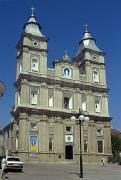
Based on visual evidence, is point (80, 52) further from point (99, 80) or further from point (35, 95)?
point (35, 95)

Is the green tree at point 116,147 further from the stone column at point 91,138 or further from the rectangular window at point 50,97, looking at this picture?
the rectangular window at point 50,97

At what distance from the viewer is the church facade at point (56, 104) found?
64688 millimetres

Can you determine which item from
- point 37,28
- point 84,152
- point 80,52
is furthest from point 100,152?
point 37,28

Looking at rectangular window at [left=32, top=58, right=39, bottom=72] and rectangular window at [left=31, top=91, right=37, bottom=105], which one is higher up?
rectangular window at [left=32, top=58, right=39, bottom=72]

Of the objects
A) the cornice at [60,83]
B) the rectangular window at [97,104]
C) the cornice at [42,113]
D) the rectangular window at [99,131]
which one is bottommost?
the rectangular window at [99,131]

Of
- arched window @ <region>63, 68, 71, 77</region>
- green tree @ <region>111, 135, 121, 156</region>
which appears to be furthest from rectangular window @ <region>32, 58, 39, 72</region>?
green tree @ <region>111, 135, 121, 156</region>

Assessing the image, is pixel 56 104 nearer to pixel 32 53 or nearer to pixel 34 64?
pixel 34 64

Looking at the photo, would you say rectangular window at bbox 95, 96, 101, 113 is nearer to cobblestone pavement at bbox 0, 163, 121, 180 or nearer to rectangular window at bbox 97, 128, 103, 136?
rectangular window at bbox 97, 128, 103, 136

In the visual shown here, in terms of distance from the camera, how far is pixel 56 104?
6856 cm

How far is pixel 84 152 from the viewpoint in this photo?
6788cm

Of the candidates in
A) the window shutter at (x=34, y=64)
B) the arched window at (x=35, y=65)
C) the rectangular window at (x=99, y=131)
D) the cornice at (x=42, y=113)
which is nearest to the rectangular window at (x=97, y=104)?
the cornice at (x=42, y=113)

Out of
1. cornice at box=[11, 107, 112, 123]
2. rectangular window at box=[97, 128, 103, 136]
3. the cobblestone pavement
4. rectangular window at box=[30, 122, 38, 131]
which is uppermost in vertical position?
cornice at box=[11, 107, 112, 123]

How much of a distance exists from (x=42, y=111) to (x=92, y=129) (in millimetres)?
12104

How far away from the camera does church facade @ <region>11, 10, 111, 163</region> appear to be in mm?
64688
